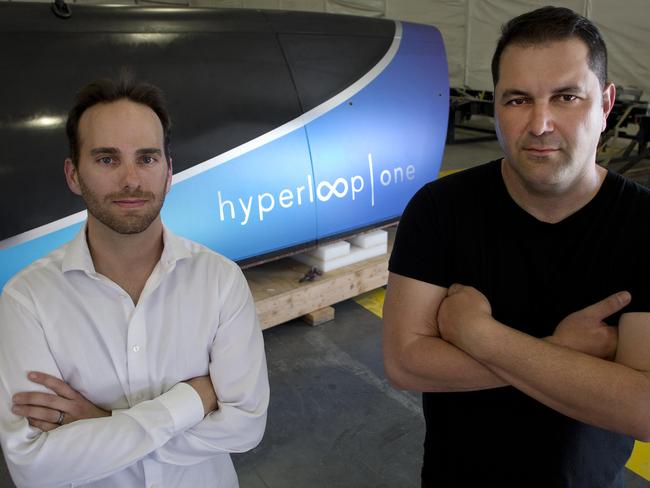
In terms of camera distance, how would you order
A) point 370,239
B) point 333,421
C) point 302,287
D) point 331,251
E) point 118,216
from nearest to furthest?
point 118,216 < point 333,421 < point 302,287 < point 331,251 < point 370,239

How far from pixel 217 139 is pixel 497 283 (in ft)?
6.00

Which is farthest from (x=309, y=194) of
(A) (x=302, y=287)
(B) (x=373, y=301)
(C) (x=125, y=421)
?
(C) (x=125, y=421)

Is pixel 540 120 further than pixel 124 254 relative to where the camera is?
No

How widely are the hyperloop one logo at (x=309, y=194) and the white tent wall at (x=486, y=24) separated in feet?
12.2

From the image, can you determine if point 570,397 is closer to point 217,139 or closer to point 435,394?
point 435,394

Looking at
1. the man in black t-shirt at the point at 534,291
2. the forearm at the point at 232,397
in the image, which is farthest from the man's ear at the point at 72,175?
the man in black t-shirt at the point at 534,291

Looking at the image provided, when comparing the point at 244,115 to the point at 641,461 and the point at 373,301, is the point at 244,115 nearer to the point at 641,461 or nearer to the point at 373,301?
the point at 373,301

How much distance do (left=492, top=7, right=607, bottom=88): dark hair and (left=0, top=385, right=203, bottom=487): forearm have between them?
1.20 m

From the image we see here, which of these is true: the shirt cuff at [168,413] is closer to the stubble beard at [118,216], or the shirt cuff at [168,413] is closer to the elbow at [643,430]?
the stubble beard at [118,216]

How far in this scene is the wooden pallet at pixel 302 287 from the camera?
11.0ft

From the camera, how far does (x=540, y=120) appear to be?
120 centimetres

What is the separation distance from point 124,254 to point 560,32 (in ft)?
3.80

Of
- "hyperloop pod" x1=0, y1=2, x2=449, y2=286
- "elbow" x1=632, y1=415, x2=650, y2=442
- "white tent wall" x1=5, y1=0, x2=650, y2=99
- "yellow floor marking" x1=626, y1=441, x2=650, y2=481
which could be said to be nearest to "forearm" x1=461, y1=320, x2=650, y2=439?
"elbow" x1=632, y1=415, x2=650, y2=442

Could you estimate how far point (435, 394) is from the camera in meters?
1.45
